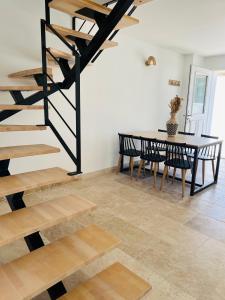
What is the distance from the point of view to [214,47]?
4.91 m

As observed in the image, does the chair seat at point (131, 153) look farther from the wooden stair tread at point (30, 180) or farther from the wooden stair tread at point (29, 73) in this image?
the wooden stair tread at point (30, 180)

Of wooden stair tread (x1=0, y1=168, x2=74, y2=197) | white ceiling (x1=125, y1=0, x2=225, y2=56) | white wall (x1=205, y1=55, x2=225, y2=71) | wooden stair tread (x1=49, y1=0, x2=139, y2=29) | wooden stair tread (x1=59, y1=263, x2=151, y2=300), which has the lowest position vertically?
wooden stair tread (x1=59, y1=263, x2=151, y2=300)

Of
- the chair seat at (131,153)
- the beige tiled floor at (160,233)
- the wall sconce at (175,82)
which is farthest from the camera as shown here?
the wall sconce at (175,82)

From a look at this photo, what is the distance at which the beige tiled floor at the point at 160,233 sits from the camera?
1818 mm

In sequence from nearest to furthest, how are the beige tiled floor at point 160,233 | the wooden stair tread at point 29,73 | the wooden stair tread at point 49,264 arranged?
the wooden stair tread at point 49,264 < the beige tiled floor at point 160,233 < the wooden stair tread at point 29,73

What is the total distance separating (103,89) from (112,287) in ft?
10.5

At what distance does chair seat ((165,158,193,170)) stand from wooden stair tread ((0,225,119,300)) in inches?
82.2

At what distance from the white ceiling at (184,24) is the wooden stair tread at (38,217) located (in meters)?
2.55

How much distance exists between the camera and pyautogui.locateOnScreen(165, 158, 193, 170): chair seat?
3.45 meters

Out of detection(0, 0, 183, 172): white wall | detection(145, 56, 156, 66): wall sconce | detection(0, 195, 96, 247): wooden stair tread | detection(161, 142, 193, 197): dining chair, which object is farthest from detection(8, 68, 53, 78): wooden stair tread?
detection(145, 56, 156, 66): wall sconce

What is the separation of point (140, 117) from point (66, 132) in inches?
75.4

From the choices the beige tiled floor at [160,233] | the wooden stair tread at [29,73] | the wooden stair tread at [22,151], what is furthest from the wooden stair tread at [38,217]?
the wooden stair tread at [29,73]

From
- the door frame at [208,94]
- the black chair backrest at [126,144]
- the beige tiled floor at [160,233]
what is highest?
the door frame at [208,94]

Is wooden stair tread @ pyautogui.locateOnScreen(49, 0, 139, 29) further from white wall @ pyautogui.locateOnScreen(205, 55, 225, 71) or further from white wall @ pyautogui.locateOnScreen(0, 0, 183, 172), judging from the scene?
white wall @ pyautogui.locateOnScreen(205, 55, 225, 71)
